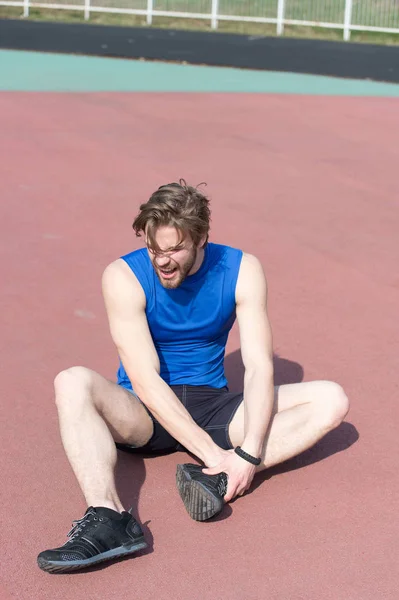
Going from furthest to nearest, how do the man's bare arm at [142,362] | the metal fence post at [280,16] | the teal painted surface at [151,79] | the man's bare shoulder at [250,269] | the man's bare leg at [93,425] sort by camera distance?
the metal fence post at [280,16]
the teal painted surface at [151,79]
the man's bare shoulder at [250,269]
the man's bare arm at [142,362]
the man's bare leg at [93,425]

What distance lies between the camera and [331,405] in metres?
4.24

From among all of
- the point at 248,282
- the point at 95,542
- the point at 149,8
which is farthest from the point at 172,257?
the point at 149,8

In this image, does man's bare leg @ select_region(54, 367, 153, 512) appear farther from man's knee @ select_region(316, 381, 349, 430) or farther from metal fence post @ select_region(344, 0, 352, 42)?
metal fence post @ select_region(344, 0, 352, 42)

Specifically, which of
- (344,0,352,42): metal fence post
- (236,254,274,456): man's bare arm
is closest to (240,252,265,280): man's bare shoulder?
(236,254,274,456): man's bare arm

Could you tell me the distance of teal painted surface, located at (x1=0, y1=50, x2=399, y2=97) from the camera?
14.8m

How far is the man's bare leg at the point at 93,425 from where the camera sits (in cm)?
384

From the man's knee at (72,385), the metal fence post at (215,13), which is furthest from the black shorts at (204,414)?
the metal fence post at (215,13)

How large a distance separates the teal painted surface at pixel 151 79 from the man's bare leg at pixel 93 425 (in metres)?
10.5

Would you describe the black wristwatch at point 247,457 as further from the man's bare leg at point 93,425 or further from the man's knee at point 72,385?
the man's knee at point 72,385

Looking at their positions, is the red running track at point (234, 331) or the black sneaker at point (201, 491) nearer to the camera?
the red running track at point (234, 331)

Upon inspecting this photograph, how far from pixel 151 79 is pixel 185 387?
12.2m

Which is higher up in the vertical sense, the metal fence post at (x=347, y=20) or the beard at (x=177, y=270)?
the metal fence post at (x=347, y=20)

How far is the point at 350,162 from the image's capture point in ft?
33.1

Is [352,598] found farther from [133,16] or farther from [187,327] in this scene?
[133,16]
